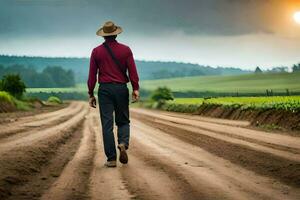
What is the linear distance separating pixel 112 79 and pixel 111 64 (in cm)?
28

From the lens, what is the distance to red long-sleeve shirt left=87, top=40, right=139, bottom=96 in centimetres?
958

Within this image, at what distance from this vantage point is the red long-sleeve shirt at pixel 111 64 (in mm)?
9578

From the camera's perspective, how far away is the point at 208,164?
366 inches

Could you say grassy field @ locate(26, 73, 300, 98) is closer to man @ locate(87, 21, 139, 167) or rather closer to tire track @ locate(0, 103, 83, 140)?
tire track @ locate(0, 103, 83, 140)

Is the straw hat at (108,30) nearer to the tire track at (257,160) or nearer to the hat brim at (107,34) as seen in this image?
the hat brim at (107,34)

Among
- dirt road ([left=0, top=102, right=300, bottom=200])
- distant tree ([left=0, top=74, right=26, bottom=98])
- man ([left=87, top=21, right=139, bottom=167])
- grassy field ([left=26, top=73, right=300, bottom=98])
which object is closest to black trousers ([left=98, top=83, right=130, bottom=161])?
man ([left=87, top=21, right=139, bottom=167])

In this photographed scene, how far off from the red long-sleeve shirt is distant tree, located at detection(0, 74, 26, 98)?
153ft

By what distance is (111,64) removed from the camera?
959 centimetres

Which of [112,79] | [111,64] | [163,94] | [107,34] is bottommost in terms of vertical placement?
[163,94]

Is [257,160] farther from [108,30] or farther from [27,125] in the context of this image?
[27,125]

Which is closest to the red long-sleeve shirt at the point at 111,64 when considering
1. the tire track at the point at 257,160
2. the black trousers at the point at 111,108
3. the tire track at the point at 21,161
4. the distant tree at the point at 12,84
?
the black trousers at the point at 111,108

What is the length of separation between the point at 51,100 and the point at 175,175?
8970 cm

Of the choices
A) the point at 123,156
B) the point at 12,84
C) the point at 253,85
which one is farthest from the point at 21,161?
the point at 253,85

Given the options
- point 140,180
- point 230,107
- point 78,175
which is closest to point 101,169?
point 78,175
